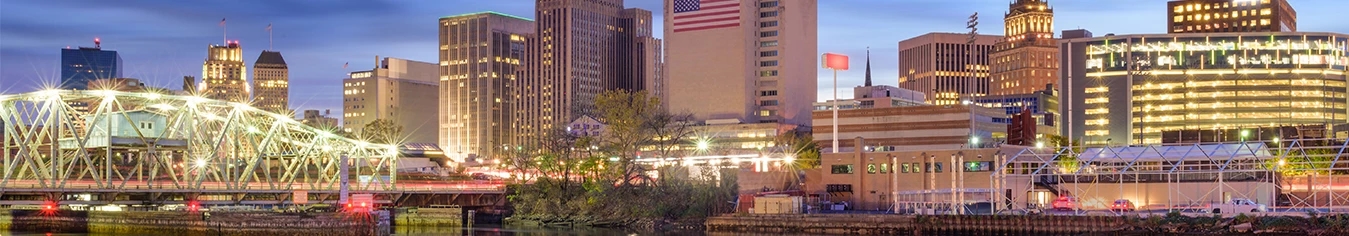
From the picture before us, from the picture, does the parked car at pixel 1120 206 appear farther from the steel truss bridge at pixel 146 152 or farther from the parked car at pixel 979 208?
the steel truss bridge at pixel 146 152

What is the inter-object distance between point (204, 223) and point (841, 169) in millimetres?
→ 47952

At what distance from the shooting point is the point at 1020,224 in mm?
88875

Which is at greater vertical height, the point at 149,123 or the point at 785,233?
the point at 149,123

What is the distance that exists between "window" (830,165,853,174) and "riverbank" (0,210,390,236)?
124 ft

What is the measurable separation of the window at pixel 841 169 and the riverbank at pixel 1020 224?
738 inches

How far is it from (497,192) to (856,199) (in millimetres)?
29873

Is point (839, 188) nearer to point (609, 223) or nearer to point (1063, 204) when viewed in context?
point (609, 223)

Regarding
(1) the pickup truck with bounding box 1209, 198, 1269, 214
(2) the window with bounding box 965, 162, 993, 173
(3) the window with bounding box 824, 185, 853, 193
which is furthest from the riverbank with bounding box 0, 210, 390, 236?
(1) the pickup truck with bounding box 1209, 198, 1269, 214

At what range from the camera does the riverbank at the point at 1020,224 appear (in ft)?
269

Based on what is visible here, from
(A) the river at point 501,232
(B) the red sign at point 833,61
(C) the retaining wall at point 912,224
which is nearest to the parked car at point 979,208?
(C) the retaining wall at point 912,224

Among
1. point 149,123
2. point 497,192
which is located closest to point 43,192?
point 149,123

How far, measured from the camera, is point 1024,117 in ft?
609

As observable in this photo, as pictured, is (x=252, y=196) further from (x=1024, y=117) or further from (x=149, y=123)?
(x=1024, y=117)

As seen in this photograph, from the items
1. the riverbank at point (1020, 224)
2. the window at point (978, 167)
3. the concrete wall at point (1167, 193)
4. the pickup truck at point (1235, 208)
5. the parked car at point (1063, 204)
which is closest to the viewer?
the riverbank at point (1020, 224)
